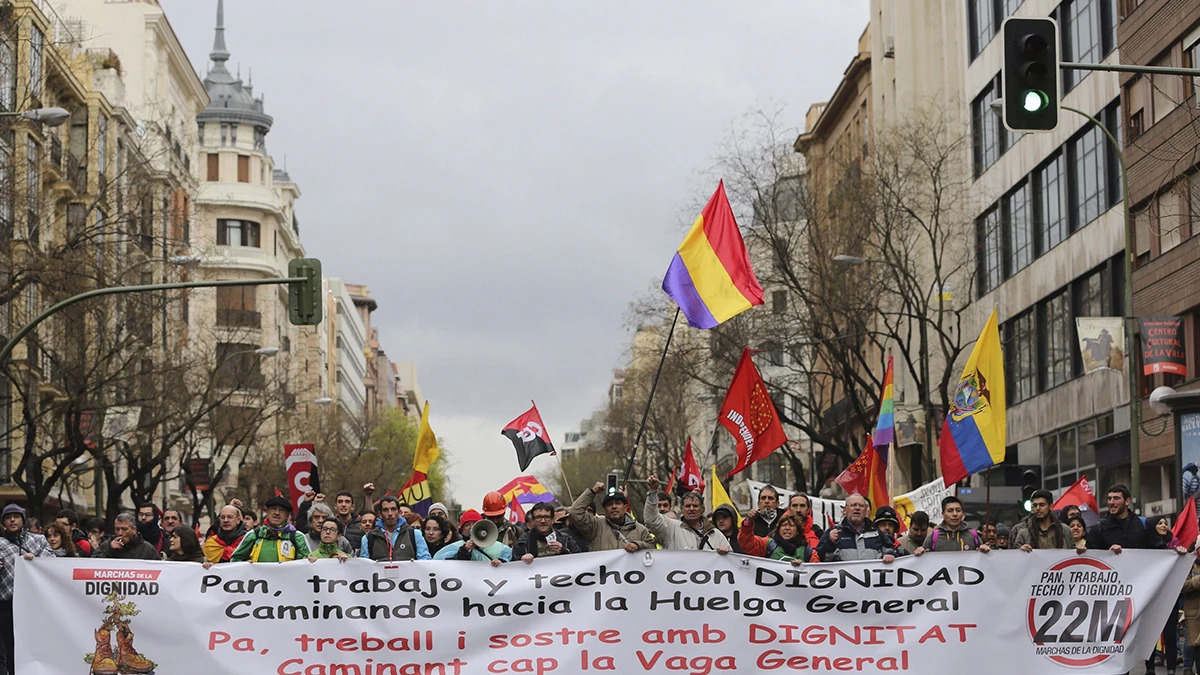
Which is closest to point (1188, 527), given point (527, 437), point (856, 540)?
point (856, 540)

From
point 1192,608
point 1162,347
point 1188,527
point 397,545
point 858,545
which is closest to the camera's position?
point 858,545

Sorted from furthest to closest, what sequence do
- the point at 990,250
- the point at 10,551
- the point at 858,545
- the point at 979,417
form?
the point at 990,250 → the point at 979,417 → the point at 858,545 → the point at 10,551

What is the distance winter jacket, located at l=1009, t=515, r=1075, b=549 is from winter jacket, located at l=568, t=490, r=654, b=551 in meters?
2.80

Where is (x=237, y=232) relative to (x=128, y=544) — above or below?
above

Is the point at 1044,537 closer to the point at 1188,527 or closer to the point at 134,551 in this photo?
the point at 1188,527

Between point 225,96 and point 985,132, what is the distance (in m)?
70.1

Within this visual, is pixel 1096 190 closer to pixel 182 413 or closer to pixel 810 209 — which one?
pixel 810 209

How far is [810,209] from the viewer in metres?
44.2

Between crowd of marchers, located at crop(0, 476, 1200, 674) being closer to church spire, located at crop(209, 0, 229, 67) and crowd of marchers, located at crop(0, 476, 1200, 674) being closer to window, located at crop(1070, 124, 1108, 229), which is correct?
window, located at crop(1070, 124, 1108, 229)

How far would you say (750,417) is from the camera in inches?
884

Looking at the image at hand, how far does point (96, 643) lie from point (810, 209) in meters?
33.0

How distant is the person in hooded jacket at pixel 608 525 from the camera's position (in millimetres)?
13695

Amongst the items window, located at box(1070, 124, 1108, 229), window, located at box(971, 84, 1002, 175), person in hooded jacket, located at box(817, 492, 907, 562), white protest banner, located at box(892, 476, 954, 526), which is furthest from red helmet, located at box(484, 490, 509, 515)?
window, located at box(971, 84, 1002, 175)

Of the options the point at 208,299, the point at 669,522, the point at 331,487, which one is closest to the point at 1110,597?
the point at 669,522
